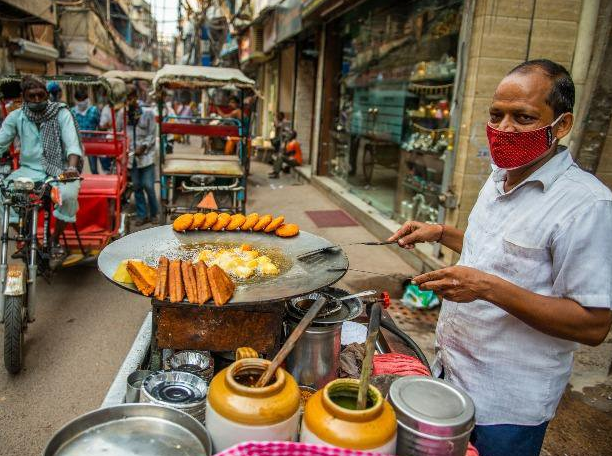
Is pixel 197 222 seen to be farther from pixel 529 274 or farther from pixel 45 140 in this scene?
pixel 45 140

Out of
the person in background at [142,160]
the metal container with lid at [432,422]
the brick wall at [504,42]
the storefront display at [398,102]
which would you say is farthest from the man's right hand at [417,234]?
the person in background at [142,160]

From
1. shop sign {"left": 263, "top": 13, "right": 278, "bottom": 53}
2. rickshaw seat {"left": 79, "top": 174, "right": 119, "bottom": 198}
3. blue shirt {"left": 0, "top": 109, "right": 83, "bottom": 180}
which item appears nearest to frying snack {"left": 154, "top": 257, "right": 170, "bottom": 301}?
blue shirt {"left": 0, "top": 109, "right": 83, "bottom": 180}

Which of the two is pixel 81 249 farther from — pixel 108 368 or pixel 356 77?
pixel 356 77

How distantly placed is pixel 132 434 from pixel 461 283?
1224mm

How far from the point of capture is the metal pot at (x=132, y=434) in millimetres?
1379

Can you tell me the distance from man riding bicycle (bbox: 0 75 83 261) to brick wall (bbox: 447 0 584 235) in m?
4.39

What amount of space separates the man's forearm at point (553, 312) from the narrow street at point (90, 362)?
6.75 ft

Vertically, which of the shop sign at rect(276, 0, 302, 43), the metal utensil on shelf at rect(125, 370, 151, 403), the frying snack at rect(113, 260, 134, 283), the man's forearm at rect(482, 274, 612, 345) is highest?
the shop sign at rect(276, 0, 302, 43)

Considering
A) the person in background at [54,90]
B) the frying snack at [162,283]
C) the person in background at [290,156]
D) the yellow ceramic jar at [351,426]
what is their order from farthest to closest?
the person in background at [290,156] → the person in background at [54,90] → the frying snack at [162,283] → the yellow ceramic jar at [351,426]

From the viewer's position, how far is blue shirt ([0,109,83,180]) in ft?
15.9

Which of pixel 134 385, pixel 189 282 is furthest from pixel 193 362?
pixel 189 282

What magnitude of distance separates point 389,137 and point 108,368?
603cm

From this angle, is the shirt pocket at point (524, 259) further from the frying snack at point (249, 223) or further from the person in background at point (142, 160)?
the person in background at point (142, 160)

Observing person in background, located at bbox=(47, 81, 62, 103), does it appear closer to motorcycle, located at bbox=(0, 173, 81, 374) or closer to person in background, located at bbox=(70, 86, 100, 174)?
person in background, located at bbox=(70, 86, 100, 174)
